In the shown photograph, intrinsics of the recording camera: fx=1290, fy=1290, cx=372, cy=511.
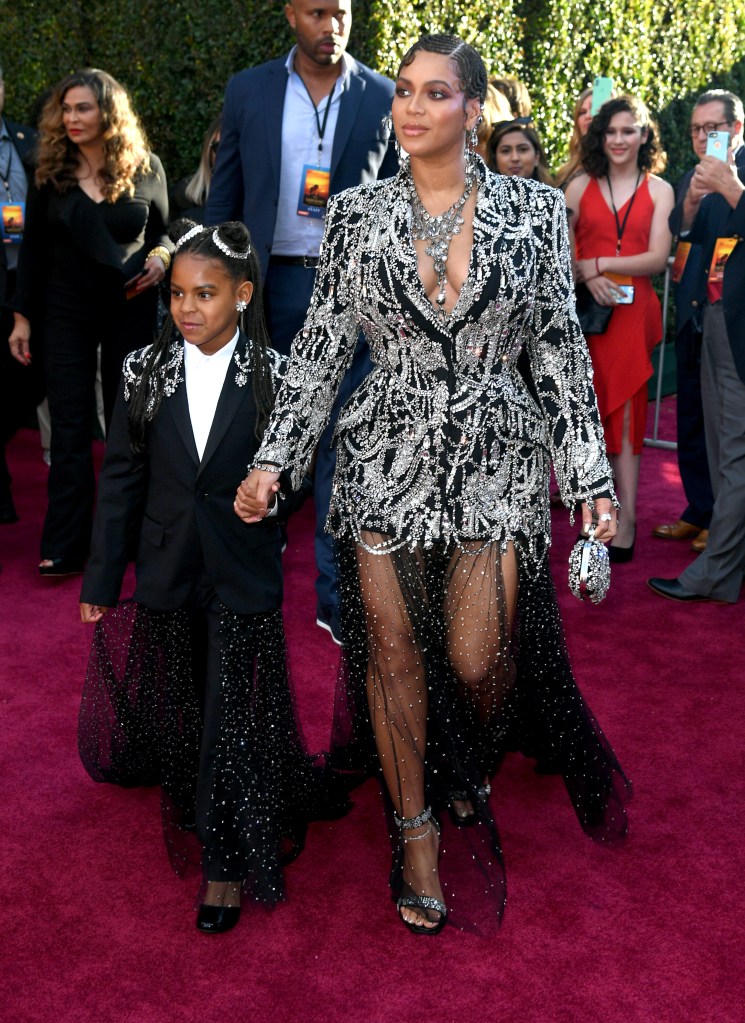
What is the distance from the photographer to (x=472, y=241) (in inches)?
115

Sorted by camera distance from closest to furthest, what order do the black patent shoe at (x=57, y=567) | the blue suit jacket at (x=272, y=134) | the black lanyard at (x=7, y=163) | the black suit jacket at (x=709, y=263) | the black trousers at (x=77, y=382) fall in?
the blue suit jacket at (x=272, y=134) → the black suit jacket at (x=709, y=263) → the black trousers at (x=77, y=382) → the black patent shoe at (x=57, y=567) → the black lanyard at (x=7, y=163)

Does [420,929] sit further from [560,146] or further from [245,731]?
[560,146]

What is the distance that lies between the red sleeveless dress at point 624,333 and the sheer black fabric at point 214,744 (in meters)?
2.77

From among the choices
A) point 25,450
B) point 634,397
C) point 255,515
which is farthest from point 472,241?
point 25,450

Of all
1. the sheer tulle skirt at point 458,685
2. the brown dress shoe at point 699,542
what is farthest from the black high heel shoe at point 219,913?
the brown dress shoe at point 699,542

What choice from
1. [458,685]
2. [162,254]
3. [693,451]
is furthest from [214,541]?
[693,451]

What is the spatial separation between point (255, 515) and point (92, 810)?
3.89 ft

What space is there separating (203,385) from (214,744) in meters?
0.86

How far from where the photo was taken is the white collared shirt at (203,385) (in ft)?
10.2

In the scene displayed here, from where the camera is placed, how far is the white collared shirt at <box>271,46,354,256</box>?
4656 mm

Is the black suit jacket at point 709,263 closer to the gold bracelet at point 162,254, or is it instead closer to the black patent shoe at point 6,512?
the gold bracelet at point 162,254

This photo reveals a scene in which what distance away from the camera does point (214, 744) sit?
308 cm

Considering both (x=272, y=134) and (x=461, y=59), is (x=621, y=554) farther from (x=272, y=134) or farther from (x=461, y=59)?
(x=461, y=59)

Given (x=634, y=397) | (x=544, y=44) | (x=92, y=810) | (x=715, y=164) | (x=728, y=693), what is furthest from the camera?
(x=544, y=44)
